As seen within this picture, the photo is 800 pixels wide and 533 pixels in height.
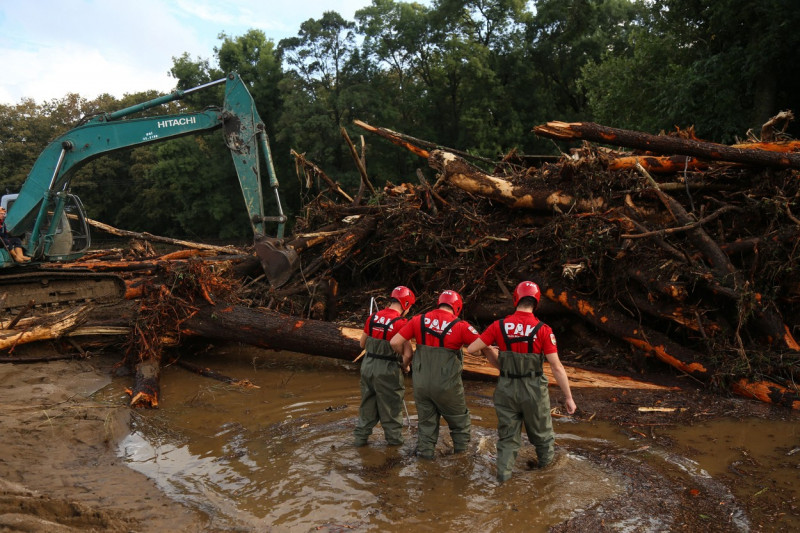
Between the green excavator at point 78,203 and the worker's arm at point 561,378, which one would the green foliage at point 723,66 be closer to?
the green excavator at point 78,203

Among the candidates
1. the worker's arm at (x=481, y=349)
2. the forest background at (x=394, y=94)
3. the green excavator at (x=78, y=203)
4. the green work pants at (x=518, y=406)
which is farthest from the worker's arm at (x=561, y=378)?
the forest background at (x=394, y=94)

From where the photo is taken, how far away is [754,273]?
798 cm

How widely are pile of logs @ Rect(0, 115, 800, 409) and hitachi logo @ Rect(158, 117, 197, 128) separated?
2.51 m

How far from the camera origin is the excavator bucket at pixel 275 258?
35.5 ft

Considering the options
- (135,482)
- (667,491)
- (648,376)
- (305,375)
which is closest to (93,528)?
(135,482)

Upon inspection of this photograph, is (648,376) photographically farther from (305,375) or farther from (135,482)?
(135,482)

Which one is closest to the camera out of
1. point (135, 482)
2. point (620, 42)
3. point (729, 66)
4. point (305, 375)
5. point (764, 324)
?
point (135, 482)

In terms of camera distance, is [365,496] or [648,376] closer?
[365,496]

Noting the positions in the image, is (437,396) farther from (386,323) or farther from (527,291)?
(527,291)

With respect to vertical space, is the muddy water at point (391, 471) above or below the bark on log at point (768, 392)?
below

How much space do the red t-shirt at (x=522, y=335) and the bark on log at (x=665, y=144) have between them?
3637 millimetres

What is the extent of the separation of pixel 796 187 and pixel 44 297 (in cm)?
1130

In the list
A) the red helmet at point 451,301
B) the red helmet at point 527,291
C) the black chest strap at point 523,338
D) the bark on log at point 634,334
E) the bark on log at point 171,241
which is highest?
the bark on log at point 171,241

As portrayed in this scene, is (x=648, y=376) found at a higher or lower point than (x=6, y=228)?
lower
